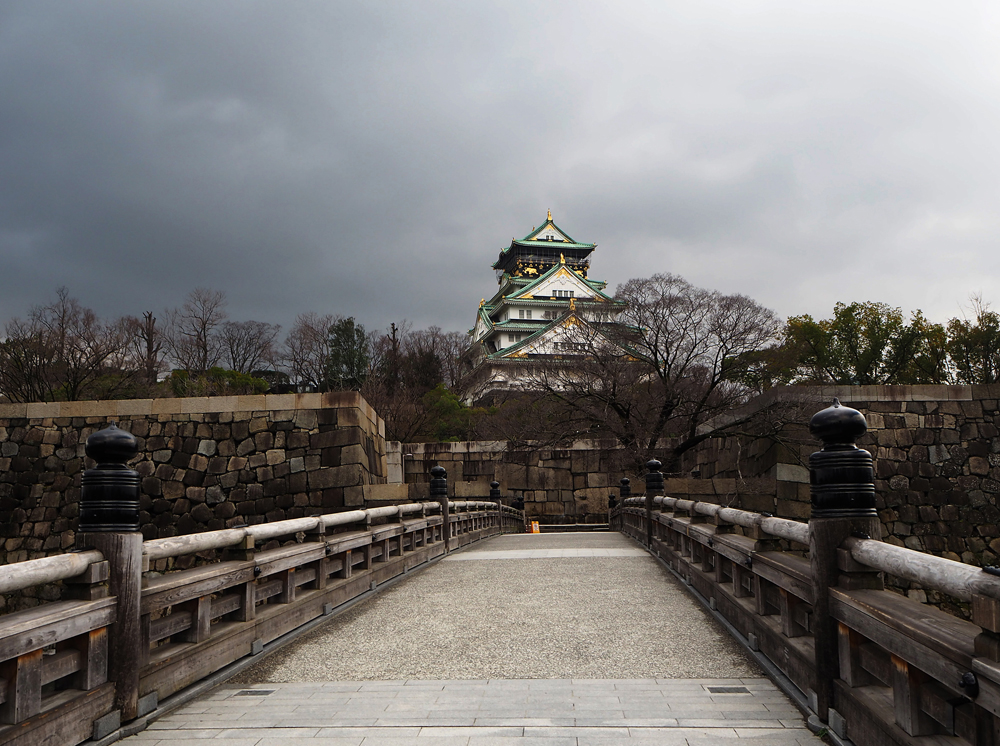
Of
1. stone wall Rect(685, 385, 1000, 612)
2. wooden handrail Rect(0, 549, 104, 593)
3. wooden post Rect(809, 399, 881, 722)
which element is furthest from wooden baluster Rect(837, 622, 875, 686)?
stone wall Rect(685, 385, 1000, 612)

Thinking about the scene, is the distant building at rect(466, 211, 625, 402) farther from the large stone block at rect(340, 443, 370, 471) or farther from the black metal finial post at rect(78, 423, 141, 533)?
the black metal finial post at rect(78, 423, 141, 533)

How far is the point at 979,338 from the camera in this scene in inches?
1145

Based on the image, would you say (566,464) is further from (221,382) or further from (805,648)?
(805,648)

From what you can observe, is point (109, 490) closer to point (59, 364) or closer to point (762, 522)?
point (762, 522)

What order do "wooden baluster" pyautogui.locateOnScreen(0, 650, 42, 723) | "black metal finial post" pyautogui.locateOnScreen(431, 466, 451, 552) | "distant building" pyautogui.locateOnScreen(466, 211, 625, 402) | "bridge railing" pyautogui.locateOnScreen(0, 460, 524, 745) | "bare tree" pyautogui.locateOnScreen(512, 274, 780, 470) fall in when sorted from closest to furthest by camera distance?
"wooden baluster" pyautogui.locateOnScreen(0, 650, 42, 723)
"bridge railing" pyautogui.locateOnScreen(0, 460, 524, 745)
"black metal finial post" pyautogui.locateOnScreen(431, 466, 451, 552)
"bare tree" pyautogui.locateOnScreen(512, 274, 780, 470)
"distant building" pyautogui.locateOnScreen(466, 211, 625, 402)

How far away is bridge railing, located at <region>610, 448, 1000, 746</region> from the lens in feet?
7.39

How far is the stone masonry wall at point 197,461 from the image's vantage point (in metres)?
14.1

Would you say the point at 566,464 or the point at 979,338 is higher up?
the point at 979,338

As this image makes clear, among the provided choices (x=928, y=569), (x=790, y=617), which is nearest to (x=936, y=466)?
(x=790, y=617)

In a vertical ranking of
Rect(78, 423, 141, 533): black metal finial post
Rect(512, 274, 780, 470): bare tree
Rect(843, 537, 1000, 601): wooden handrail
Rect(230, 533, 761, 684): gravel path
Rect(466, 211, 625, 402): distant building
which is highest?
Rect(466, 211, 625, 402): distant building

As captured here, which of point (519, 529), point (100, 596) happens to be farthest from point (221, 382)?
point (100, 596)

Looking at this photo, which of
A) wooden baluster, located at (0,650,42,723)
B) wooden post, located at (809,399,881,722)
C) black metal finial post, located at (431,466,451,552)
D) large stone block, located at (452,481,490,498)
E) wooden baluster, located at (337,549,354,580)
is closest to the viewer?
wooden baluster, located at (0,650,42,723)

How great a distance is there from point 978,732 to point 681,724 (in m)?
1.60

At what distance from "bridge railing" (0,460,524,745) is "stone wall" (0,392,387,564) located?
7.51 m
